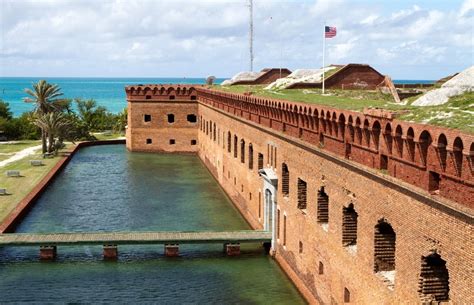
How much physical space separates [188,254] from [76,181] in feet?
62.5

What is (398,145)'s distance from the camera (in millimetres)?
13516

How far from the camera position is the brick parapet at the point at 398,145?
11.0 meters

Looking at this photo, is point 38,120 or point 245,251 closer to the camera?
point 245,251

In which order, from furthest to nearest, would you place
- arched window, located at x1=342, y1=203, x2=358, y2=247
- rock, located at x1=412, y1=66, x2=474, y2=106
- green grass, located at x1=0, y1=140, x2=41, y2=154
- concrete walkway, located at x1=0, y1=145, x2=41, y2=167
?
green grass, located at x1=0, y1=140, x2=41, y2=154 → concrete walkway, located at x1=0, y1=145, x2=41, y2=167 → rock, located at x1=412, y1=66, x2=474, y2=106 → arched window, located at x1=342, y1=203, x2=358, y2=247

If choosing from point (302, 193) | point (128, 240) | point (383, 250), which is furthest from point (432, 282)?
point (128, 240)

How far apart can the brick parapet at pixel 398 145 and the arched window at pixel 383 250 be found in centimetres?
146

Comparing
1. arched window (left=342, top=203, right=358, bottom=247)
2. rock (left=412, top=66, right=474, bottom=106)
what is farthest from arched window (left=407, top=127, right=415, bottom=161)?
rock (left=412, top=66, right=474, bottom=106)

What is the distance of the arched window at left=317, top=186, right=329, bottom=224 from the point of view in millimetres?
18812

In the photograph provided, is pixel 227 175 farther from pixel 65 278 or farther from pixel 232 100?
pixel 65 278

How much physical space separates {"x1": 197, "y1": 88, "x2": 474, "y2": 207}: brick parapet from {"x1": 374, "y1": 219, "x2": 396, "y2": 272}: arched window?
1.46 m

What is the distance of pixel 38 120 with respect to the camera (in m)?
49.7

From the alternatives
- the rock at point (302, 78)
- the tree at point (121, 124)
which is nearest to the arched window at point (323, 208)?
the rock at point (302, 78)

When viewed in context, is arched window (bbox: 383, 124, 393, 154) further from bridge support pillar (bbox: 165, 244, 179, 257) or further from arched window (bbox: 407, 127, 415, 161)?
bridge support pillar (bbox: 165, 244, 179, 257)

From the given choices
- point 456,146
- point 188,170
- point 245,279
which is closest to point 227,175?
point 188,170
